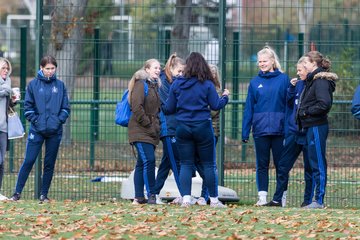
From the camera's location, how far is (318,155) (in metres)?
13.7

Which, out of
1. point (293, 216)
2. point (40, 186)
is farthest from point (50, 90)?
point (293, 216)

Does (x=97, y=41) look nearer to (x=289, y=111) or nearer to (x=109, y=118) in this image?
(x=109, y=118)

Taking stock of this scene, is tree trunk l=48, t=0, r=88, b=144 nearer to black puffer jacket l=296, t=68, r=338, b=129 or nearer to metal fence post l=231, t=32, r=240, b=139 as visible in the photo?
metal fence post l=231, t=32, r=240, b=139

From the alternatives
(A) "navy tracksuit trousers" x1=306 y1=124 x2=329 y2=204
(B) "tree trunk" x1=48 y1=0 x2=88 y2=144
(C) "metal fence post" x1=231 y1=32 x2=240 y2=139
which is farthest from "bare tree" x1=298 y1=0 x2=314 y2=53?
(B) "tree trunk" x1=48 y1=0 x2=88 y2=144

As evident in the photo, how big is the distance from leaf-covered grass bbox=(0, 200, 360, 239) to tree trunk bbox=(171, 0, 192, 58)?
324cm

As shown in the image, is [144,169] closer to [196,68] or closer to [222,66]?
[196,68]

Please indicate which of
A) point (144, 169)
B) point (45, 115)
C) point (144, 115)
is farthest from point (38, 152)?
point (144, 115)

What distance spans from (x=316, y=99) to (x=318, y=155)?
0.67m

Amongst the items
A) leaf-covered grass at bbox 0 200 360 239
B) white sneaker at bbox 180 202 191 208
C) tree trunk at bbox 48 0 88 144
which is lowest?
white sneaker at bbox 180 202 191 208

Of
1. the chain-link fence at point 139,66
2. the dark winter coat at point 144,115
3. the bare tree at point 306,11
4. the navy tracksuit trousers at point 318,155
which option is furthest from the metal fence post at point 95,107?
the navy tracksuit trousers at point 318,155

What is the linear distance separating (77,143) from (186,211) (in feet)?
13.7

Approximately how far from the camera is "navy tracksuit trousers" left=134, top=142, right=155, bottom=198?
13.9 meters

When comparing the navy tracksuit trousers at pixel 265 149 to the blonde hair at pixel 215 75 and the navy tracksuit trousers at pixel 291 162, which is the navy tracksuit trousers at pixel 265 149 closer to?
the navy tracksuit trousers at pixel 291 162

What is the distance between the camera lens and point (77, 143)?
1662 centimetres
